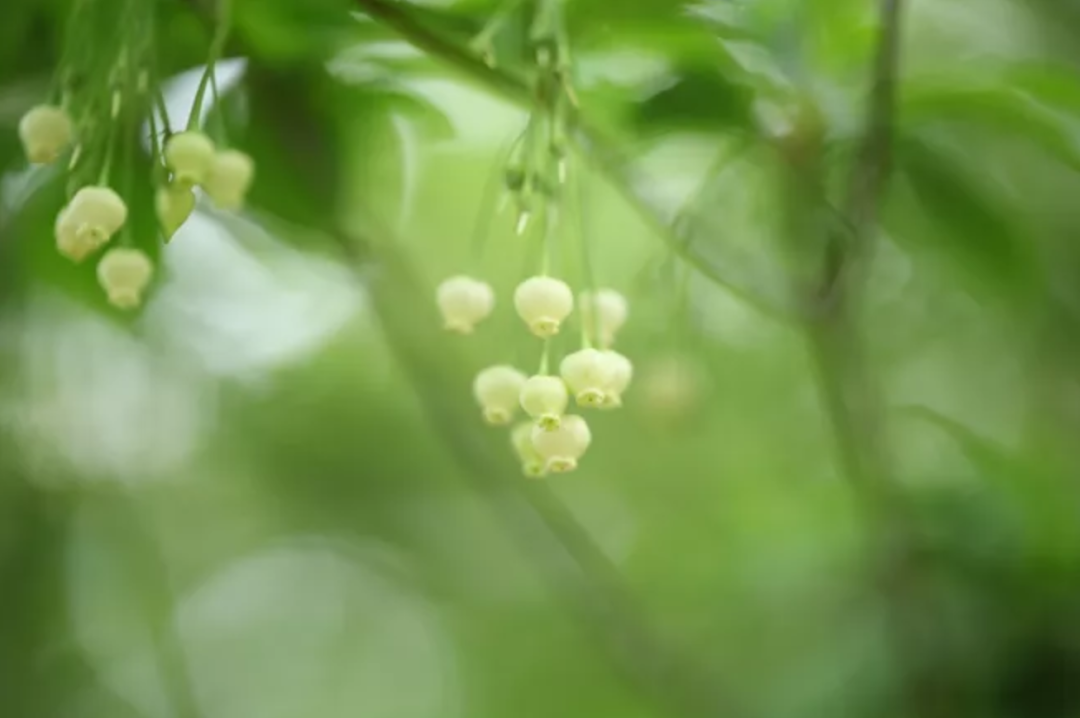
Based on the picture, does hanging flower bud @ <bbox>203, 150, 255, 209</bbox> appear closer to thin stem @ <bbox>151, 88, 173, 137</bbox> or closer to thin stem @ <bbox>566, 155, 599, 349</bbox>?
thin stem @ <bbox>151, 88, 173, 137</bbox>

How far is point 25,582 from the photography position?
94 centimetres

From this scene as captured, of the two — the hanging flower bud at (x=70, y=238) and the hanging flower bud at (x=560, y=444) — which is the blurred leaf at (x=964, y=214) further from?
the hanging flower bud at (x=70, y=238)

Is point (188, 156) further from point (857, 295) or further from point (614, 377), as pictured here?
point (857, 295)

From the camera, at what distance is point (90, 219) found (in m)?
0.40

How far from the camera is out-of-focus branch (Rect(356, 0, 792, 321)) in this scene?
1.51ft

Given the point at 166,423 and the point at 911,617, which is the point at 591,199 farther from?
the point at 166,423

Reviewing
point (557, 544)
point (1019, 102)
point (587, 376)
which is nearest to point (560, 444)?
point (587, 376)

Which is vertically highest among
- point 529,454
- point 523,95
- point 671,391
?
point 523,95

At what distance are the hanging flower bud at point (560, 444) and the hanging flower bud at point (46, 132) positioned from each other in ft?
0.65

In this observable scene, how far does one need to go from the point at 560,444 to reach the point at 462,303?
0.30 feet

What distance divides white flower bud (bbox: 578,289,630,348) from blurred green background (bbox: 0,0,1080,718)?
0.04m

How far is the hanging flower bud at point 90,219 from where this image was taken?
395 millimetres

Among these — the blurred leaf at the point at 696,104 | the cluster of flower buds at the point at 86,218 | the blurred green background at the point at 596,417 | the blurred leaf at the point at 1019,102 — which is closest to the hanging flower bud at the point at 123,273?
the cluster of flower buds at the point at 86,218


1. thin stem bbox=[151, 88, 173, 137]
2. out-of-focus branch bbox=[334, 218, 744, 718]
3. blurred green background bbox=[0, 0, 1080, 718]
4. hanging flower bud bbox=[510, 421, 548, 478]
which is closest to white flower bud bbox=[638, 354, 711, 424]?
blurred green background bbox=[0, 0, 1080, 718]
